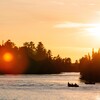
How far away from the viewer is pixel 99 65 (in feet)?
527

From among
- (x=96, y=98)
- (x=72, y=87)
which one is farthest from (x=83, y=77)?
(x=96, y=98)

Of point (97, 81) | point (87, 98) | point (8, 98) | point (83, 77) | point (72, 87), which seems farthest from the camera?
point (83, 77)

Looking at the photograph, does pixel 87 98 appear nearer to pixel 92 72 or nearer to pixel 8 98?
pixel 8 98

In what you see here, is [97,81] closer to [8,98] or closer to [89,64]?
[89,64]

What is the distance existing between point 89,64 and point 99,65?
5852mm

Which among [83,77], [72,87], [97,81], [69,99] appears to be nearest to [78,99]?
[69,99]

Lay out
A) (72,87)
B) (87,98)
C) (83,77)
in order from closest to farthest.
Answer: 1. (87,98)
2. (72,87)
3. (83,77)

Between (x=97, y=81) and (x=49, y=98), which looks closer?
(x=49, y=98)

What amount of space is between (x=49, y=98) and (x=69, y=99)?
3.78 metres

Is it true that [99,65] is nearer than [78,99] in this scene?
No

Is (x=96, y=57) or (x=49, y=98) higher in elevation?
(x=96, y=57)

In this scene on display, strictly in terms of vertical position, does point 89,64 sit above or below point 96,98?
above

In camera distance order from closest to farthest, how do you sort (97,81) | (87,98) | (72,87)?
(87,98) → (72,87) → (97,81)

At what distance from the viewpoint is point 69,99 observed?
8938 centimetres
